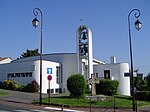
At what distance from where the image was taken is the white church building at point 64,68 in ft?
117

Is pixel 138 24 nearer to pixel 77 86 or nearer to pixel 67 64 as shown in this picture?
pixel 77 86

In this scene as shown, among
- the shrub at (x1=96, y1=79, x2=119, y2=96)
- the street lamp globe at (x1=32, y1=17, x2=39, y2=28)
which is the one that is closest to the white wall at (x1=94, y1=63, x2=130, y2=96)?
the shrub at (x1=96, y1=79, x2=119, y2=96)

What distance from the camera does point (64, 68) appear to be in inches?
1580

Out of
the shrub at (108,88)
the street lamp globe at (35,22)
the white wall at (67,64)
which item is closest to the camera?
the street lamp globe at (35,22)

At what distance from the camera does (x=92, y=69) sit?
40.2 m

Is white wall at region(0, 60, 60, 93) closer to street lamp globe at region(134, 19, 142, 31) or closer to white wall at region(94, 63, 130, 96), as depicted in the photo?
white wall at region(94, 63, 130, 96)

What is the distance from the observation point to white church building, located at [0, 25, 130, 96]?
3575 centimetres

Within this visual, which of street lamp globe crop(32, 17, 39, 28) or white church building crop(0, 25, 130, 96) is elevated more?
street lamp globe crop(32, 17, 39, 28)

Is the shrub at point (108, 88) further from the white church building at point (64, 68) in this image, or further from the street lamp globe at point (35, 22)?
the street lamp globe at point (35, 22)

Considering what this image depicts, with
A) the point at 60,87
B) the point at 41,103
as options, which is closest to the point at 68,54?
the point at 60,87

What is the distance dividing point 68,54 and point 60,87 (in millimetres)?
4980

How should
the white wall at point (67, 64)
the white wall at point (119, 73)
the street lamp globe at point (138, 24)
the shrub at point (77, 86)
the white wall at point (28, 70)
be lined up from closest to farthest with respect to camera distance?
the street lamp globe at point (138, 24)
the shrub at point (77, 86)
the white wall at point (28, 70)
the white wall at point (67, 64)
the white wall at point (119, 73)


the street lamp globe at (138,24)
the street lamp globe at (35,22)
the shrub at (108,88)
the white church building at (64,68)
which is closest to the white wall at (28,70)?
the white church building at (64,68)

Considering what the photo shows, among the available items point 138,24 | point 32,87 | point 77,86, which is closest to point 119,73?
point 32,87
